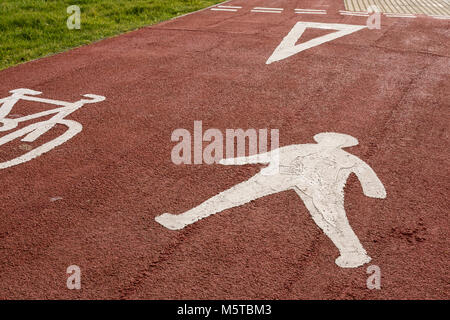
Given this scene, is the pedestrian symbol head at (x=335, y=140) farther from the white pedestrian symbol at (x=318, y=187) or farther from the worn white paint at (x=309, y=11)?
the worn white paint at (x=309, y=11)

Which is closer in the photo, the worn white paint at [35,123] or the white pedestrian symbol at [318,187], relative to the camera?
the white pedestrian symbol at [318,187]

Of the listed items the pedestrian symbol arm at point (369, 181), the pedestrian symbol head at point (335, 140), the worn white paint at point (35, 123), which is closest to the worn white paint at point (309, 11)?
the worn white paint at point (35, 123)

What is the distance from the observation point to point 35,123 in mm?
6438

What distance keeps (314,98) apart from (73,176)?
3874 mm

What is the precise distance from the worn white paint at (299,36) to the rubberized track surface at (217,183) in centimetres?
36

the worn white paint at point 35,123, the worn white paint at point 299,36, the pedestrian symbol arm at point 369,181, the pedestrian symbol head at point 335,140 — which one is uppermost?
the worn white paint at point 299,36

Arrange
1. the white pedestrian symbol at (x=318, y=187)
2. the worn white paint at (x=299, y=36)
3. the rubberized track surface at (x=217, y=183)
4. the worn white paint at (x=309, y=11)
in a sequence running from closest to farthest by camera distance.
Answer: the rubberized track surface at (x=217, y=183) → the white pedestrian symbol at (x=318, y=187) → the worn white paint at (x=299, y=36) → the worn white paint at (x=309, y=11)

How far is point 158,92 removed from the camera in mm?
7543

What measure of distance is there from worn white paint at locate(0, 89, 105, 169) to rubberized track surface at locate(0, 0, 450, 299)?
0.56 feet

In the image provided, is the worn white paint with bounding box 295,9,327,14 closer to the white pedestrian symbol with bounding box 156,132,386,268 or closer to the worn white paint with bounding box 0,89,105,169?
the worn white paint with bounding box 0,89,105,169

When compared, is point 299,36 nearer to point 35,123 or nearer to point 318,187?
point 35,123

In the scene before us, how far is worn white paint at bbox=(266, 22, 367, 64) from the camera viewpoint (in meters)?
9.52

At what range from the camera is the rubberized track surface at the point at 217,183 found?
373cm
